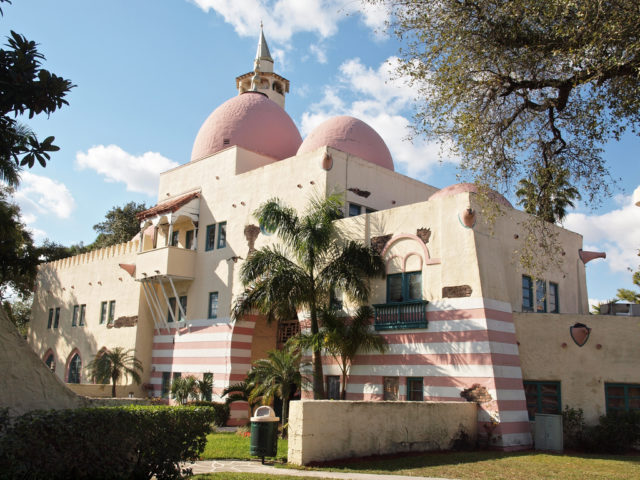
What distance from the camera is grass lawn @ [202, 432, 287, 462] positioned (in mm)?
15383

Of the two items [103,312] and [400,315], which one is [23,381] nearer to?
[400,315]

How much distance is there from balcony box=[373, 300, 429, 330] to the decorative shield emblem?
489 cm

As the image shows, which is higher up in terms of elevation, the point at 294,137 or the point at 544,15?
the point at 294,137

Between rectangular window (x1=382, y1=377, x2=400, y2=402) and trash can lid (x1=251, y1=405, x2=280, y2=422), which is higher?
rectangular window (x1=382, y1=377, x2=400, y2=402)

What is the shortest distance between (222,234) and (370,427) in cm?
1529

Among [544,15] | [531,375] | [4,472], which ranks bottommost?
[4,472]

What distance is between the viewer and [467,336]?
61.0 feet

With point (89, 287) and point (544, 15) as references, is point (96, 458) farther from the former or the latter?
point (89, 287)

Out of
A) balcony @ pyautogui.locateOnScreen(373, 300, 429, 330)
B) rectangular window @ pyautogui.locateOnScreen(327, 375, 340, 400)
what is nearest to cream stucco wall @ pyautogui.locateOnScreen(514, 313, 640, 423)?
balcony @ pyautogui.locateOnScreen(373, 300, 429, 330)

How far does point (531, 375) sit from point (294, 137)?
1753 cm

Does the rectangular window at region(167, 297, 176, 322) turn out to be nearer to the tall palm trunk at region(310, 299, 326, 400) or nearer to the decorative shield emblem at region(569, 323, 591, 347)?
the tall palm trunk at region(310, 299, 326, 400)

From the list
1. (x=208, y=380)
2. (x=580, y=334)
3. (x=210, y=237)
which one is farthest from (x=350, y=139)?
(x=580, y=334)

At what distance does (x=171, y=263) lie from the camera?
2895cm

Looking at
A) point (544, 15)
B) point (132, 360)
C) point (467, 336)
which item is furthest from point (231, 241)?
point (544, 15)
